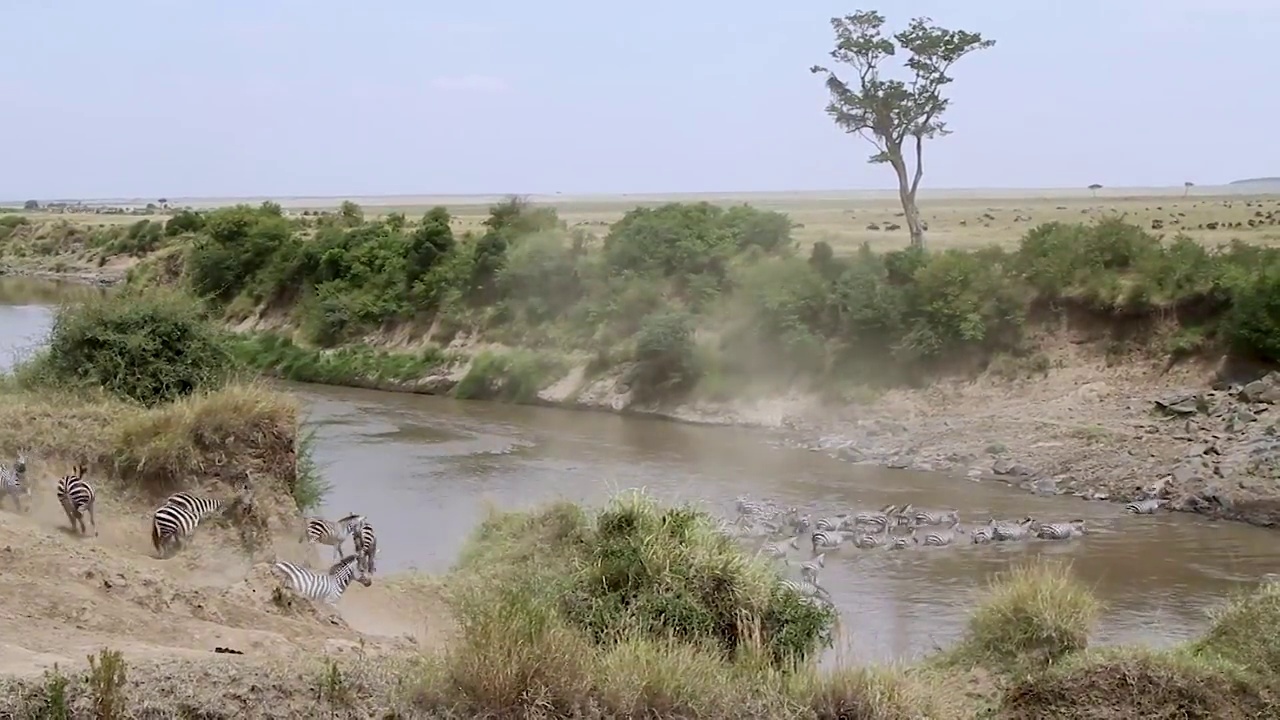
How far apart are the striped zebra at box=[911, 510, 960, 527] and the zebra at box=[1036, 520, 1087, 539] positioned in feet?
4.44

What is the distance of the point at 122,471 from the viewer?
13.8 m

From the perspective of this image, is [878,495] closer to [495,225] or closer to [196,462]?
[196,462]

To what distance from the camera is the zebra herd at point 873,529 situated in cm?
1905

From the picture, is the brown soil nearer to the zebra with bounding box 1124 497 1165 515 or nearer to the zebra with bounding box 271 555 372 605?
the zebra with bounding box 271 555 372 605

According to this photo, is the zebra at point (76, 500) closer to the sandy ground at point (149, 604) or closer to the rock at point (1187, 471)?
the sandy ground at point (149, 604)

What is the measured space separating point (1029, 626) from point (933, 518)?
353 inches

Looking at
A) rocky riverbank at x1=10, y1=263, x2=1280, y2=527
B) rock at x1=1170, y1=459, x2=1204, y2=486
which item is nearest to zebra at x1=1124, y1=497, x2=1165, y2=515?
rocky riverbank at x1=10, y1=263, x2=1280, y2=527

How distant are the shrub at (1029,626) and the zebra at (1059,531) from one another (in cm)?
784

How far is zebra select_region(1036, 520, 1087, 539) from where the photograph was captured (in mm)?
19641

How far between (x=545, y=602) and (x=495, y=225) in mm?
35502

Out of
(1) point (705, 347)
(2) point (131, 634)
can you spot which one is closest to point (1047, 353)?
(1) point (705, 347)

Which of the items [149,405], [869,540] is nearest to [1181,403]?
[869,540]

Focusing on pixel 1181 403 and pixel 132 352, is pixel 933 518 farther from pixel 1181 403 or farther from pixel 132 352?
pixel 132 352

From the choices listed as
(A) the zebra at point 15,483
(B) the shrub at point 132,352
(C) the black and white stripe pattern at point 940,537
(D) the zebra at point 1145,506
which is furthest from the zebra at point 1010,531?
(A) the zebra at point 15,483
